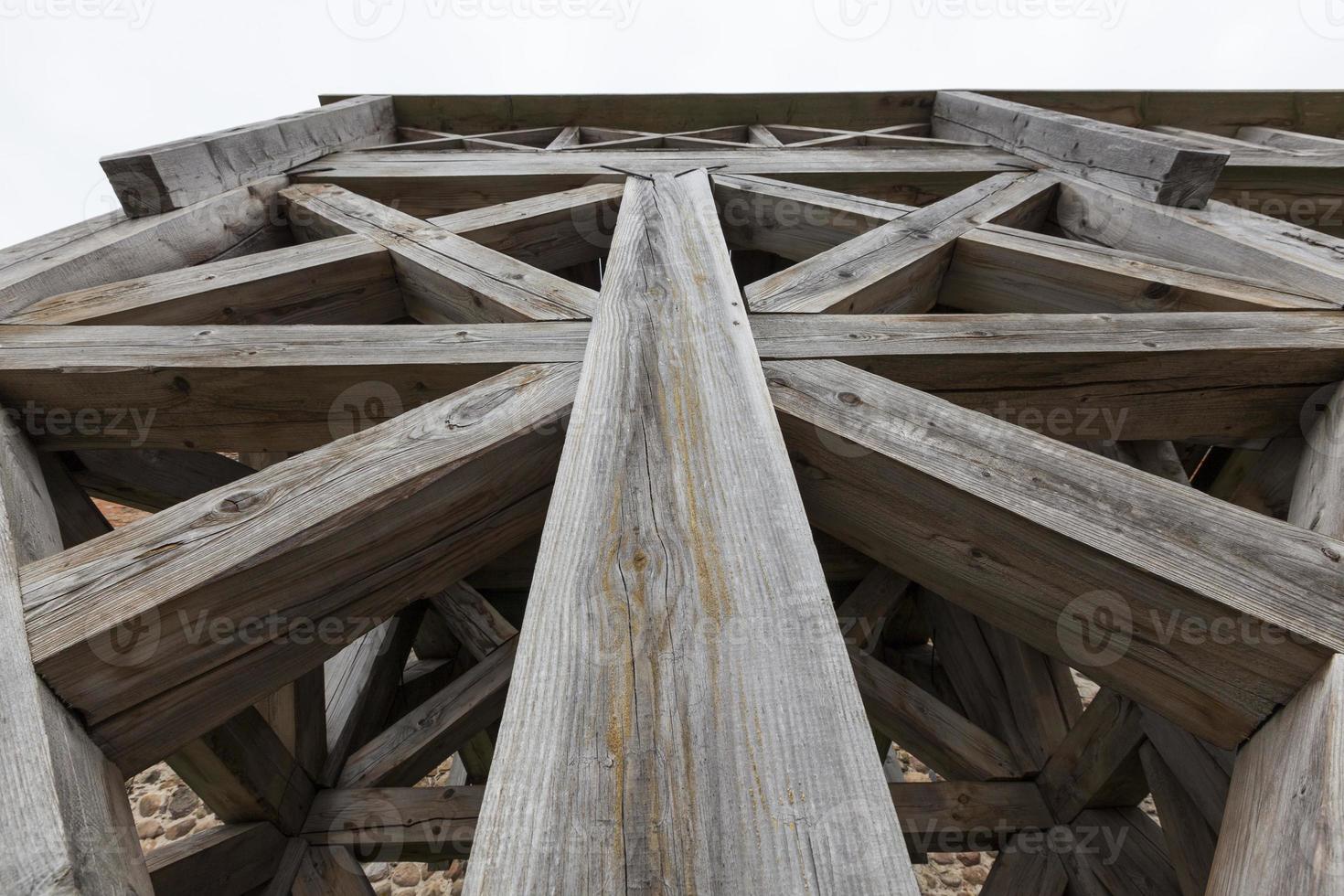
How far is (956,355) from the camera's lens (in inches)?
55.5

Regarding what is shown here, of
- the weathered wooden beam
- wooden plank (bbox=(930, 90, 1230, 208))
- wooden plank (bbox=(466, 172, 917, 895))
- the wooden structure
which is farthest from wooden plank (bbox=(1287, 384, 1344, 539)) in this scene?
the weathered wooden beam

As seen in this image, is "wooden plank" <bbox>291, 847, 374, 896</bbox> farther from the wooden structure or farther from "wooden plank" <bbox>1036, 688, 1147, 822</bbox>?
"wooden plank" <bbox>1036, 688, 1147, 822</bbox>

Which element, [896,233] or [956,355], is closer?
[956,355]

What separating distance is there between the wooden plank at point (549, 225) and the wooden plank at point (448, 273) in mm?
161

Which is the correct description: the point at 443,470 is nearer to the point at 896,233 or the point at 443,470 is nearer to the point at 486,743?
the point at 896,233

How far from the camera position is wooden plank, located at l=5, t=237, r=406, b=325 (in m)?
1.63

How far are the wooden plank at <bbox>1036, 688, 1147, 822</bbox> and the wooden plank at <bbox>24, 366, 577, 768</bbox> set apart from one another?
2.28 metres

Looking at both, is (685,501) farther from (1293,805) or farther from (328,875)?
(328,875)

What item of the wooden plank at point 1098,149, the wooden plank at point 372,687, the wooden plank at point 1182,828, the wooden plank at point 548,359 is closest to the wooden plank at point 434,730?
the wooden plank at point 372,687

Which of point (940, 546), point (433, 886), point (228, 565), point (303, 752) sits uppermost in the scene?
point (228, 565)

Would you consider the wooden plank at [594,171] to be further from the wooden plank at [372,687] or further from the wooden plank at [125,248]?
the wooden plank at [372,687]

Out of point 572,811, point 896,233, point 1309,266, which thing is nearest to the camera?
point 572,811

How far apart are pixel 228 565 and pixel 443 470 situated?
1.03 feet

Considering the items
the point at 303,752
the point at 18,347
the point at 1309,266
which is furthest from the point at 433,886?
the point at 1309,266
